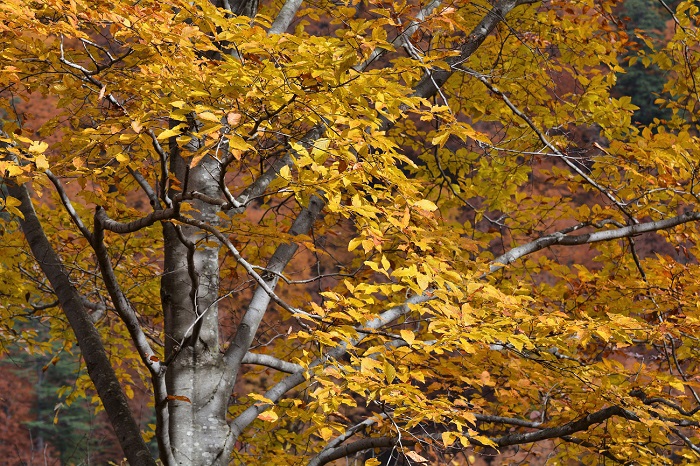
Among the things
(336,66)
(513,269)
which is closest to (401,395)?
(336,66)

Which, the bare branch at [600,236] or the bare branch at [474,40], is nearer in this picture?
the bare branch at [600,236]

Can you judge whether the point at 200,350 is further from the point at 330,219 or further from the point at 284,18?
the point at 284,18

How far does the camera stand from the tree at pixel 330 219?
2754 mm

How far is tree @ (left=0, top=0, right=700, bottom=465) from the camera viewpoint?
2.75 meters

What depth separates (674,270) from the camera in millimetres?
4293

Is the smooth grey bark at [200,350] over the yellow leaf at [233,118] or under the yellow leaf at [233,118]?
under

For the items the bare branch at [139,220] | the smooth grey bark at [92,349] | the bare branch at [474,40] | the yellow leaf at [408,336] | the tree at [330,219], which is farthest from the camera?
the bare branch at [474,40]

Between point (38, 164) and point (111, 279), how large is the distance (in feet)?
3.33

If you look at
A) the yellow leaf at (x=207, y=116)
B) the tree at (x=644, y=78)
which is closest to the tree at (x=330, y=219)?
the yellow leaf at (x=207, y=116)

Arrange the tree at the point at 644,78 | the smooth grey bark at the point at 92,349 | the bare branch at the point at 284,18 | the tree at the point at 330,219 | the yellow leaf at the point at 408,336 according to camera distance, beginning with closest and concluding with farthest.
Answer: the tree at the point at 330,219
the yellow leaf at the point at 408,336
the smooth grey bark at the point at 92,349
the bare branch at the point at 284,18
the tree at the point at 644,78

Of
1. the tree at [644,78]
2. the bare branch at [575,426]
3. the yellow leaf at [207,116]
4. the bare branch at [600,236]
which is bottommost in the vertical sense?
the tree at [644,78]

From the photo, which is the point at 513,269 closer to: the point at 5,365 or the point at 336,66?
the point at 336,66

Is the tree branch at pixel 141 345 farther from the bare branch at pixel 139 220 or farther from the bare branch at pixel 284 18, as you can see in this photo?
the bare branch at pixel 284 18

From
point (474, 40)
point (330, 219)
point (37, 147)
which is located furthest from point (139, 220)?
point (474, 40)
